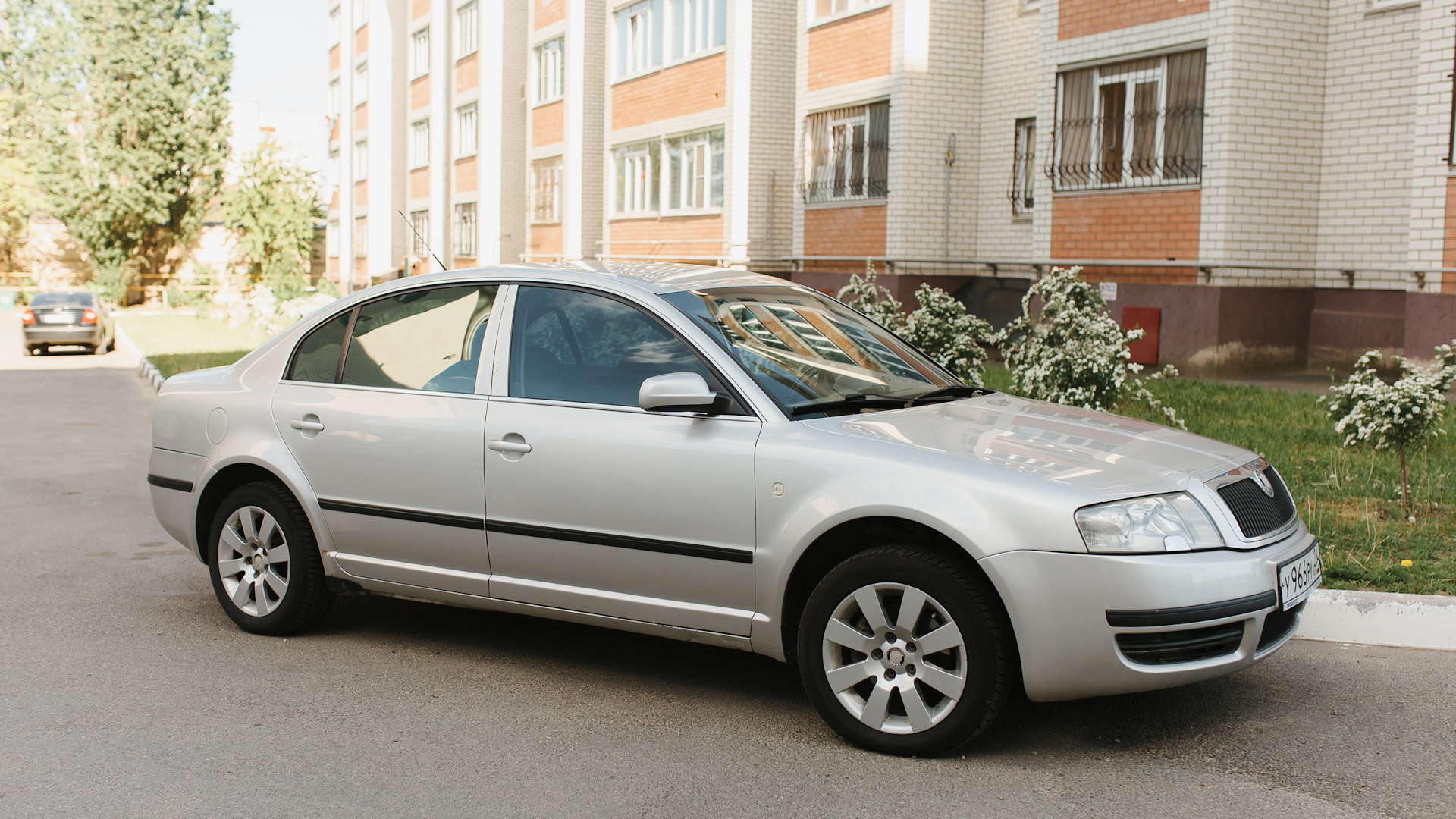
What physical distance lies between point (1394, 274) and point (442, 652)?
13096 millimetres

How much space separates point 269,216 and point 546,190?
72.7 ft

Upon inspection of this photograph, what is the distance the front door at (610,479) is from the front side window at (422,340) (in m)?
0.21

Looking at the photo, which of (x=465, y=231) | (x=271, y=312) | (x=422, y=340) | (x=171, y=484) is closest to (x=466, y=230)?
(x=465, y=231)

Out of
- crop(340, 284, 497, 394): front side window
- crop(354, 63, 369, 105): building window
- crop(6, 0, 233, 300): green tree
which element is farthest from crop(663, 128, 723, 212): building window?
crop(6, 0, 233, 300): green tree

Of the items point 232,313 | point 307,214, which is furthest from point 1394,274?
point 307,214

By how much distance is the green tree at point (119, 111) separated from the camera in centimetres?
4816

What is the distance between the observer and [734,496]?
4379 millimetres

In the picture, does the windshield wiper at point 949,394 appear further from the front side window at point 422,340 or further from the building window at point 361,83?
the building window at point 361,83

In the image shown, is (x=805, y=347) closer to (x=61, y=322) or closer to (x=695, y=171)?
(x=695, y=171)

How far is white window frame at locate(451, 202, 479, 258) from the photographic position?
126ft

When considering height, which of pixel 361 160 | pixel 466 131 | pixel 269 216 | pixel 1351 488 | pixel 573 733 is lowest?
→ pixel 573 733

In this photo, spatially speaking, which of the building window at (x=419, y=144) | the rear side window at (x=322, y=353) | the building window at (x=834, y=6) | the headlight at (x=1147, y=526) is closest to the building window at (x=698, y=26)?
the building window at (x=834, y=6)

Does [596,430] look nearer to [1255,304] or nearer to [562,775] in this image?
[562,775]

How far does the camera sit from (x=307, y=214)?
51906mm
